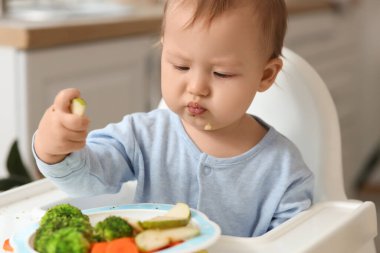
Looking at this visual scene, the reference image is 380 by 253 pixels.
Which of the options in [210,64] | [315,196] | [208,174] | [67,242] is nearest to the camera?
[67,242]

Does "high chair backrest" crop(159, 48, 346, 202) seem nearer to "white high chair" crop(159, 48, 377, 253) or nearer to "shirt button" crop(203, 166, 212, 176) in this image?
"white high chair" crop(159, 48, 377, 253)

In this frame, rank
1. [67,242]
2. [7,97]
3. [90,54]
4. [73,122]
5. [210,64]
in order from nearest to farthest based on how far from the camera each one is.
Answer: [67,242] < [73,122] < [210,64] < [7,97] < [90,54]

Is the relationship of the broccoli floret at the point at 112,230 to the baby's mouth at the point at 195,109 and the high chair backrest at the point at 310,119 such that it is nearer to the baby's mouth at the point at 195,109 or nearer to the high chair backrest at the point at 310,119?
the baby's mouth at the point at 195,109

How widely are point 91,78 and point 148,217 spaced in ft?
3.81

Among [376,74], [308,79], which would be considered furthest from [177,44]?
[376,74]

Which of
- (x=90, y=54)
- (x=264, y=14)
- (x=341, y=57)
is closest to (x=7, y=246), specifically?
(x=264, y=14)

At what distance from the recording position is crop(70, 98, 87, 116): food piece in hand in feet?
2.50

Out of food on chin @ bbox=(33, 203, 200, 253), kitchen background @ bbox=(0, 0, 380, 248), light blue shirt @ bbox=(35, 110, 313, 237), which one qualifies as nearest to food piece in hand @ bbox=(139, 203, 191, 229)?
food on chin @ bbox=(33, 203, 200, 253)

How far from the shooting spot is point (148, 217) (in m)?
0.79

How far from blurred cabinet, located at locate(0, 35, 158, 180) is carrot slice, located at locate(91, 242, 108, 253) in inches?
42.8

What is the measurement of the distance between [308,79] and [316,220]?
0.34 metres

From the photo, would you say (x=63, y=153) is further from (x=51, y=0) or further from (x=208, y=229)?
(x=51, y=0)

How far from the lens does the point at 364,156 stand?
354 cm

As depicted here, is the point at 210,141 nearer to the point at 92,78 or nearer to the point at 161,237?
the point at 161,237
